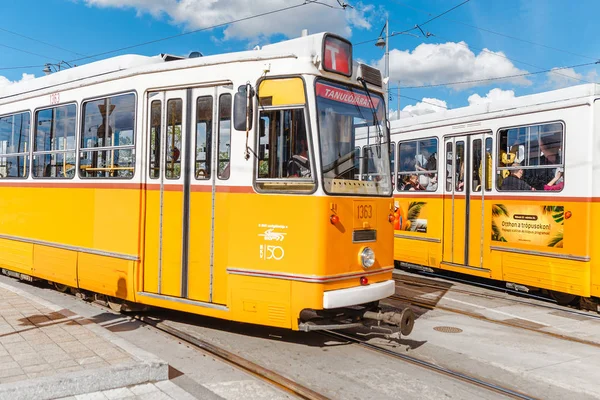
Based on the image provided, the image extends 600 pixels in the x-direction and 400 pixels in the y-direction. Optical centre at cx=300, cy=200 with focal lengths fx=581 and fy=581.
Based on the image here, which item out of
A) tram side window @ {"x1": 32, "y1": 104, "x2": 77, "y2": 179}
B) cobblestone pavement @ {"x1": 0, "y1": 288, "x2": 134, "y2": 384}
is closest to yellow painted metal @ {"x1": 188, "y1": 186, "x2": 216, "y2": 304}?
cobblestone pavement @ {"x1": 0, "y1": 288, "x2": 134, "y2": 384}

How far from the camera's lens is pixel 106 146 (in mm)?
7965

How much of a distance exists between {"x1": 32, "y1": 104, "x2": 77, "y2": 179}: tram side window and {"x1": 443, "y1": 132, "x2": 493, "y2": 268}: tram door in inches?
282

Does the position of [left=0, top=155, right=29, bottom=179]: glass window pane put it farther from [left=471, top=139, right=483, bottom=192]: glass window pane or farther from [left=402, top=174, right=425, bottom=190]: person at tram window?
[left=471, top=139, right=483, bottom=192]: glass window pane

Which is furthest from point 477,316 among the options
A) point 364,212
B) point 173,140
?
point 173,140

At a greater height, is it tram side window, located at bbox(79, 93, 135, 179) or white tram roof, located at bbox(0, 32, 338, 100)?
white tram roof, located at bbox(0, 32, 338, 100)

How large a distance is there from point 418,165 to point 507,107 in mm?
2637

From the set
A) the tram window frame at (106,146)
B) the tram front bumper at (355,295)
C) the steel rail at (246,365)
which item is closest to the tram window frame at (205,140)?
the tram window frame at (106,146)

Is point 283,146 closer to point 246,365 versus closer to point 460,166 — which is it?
point 246,365

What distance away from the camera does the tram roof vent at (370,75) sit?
7.02 meters

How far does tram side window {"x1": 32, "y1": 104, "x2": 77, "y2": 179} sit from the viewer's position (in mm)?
8648

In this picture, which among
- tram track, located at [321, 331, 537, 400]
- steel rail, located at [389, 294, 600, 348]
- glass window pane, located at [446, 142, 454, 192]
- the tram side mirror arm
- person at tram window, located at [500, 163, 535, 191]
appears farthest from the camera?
glass window pane, located at [446, 142, 454, 192]

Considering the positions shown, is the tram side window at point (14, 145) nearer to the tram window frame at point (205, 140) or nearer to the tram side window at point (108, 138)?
the tram side window at point (108, 138)

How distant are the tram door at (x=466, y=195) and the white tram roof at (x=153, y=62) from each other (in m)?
5.73

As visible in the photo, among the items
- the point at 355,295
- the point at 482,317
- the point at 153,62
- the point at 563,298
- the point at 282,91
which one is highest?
the point at 153,62
